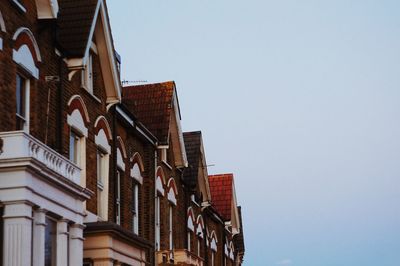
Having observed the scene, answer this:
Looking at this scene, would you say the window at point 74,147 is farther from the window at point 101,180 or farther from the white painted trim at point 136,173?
the white painted trim at point 136,173

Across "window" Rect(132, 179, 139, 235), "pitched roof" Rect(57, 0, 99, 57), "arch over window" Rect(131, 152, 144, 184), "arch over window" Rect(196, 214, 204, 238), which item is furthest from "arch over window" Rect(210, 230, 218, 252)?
"pitched roof" Rect(57, 0, 99, 57)

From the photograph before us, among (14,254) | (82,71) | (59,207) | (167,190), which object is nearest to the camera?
(14,254)

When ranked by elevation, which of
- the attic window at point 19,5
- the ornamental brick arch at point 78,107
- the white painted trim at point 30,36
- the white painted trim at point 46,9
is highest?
the white painted trim at point 46,9

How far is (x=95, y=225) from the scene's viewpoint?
21.3 metres

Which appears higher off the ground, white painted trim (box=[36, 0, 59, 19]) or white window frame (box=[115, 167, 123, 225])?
white painted trim (box=[36, 0, 59, 19])

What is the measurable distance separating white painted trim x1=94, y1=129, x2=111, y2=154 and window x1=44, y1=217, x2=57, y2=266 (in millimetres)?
6470

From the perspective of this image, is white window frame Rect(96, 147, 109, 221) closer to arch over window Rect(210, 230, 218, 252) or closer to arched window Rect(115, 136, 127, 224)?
arched window Rect(115, 136, 127, 224)

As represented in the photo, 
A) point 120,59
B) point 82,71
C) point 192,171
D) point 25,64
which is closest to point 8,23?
point 25,64

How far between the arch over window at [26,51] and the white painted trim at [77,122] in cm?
247

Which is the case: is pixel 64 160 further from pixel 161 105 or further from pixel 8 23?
pixel 161 105

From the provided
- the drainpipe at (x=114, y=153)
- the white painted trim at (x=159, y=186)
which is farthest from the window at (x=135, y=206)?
the drainpipe at (x=114, y=153)

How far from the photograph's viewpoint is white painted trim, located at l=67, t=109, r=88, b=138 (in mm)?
22047

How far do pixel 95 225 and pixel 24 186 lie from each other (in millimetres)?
5245

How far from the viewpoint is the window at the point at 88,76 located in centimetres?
2339
